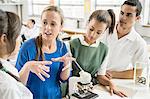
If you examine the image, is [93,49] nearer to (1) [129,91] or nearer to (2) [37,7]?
(1) [129,91]

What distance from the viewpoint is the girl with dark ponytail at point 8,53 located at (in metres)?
0.73

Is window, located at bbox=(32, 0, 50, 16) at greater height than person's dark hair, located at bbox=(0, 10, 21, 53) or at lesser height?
A: greater

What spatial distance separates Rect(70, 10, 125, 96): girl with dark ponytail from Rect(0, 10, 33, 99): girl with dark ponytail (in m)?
0.60

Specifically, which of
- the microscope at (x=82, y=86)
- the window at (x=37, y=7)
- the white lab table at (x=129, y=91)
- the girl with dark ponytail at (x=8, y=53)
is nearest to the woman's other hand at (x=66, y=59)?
the microscope at (x=82, y=86)

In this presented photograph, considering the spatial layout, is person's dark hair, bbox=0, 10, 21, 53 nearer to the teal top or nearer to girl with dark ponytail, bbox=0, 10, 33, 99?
girl with dark ponytail, bbox=0, 10, 33, 99

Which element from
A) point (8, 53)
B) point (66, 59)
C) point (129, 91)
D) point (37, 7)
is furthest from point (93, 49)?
point (37, 7)

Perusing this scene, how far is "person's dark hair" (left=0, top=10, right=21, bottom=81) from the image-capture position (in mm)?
786

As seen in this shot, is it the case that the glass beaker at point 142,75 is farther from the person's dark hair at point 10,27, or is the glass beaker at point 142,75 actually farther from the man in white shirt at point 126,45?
the person's dark hair at point 10,27

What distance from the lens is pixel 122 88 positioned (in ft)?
4.77

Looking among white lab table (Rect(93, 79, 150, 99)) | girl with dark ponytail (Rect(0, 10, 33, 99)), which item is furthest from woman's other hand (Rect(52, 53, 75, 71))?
girl with dark ponytail (Rect(0, 10, 33, 99))

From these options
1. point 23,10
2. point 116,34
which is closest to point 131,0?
point 116,34

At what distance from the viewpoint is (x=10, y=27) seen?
0.81 meters

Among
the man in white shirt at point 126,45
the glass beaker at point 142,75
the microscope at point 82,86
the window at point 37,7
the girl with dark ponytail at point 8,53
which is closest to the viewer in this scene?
the girl with dark ponytail at point 8,53

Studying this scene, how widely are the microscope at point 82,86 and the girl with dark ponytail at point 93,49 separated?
107 millimetres
